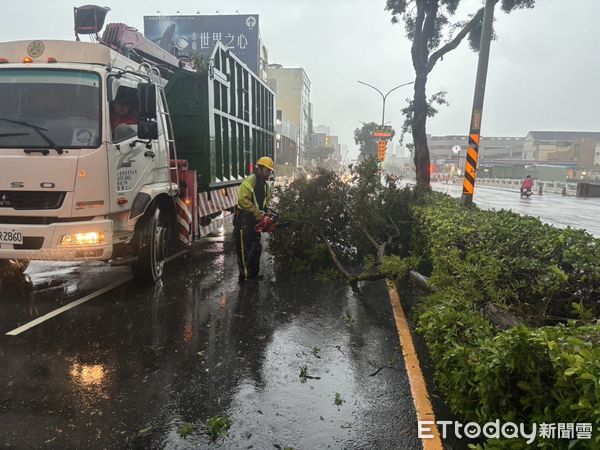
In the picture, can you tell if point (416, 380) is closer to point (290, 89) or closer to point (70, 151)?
point (70, 151)

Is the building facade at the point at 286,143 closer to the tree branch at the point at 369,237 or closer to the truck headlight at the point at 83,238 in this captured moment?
the tree branch at the point at 369,237

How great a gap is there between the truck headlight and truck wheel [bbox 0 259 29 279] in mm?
1857

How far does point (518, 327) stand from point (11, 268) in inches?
253

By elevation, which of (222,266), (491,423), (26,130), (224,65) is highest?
(224,65)

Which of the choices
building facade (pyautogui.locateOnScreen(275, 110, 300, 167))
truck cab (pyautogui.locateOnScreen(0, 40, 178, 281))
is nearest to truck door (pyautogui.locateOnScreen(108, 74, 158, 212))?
truck cab (pyautogui.locateOnScreen(0, 40, 178, 281))

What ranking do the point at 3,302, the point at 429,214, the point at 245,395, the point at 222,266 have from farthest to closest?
the point at 222,266, the point at 429,214, the point at 3,302, the point at 245,395

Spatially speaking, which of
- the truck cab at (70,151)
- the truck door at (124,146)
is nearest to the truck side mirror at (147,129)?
the truck cab at (70,151)

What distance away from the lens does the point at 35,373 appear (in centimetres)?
345

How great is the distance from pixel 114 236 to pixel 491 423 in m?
4.35

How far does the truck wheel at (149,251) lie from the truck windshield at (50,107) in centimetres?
131

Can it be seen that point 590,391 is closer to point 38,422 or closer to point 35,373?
point 38,422

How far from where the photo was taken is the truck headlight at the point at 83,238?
474 centimetres

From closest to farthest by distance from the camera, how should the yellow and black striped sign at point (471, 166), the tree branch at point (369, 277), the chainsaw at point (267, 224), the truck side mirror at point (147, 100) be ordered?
the truck side mirror at point (147, 100) → the tree branch at point (369, 277) → the chainsaw at point (267, 224) → the yellow and black striped sign at point (471, 166)

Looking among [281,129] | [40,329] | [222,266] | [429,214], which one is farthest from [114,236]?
[281,129]
